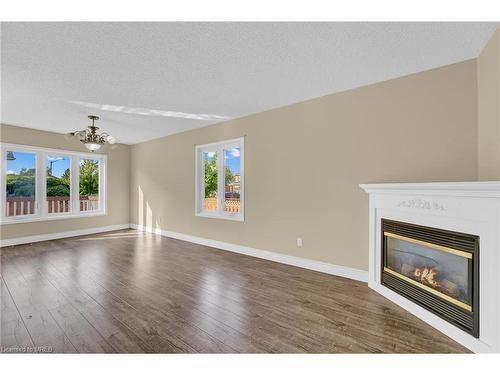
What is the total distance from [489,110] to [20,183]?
314 inches

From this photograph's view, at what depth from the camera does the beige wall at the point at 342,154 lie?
2.61 meters

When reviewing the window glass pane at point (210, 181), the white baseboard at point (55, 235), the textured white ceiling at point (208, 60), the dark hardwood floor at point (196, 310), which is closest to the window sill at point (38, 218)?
the white baseboard at point (55, 235)

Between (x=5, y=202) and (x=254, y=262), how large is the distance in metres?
5.42

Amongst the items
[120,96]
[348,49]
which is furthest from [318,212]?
[120,96]

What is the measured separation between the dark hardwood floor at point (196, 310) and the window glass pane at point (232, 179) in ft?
4.08

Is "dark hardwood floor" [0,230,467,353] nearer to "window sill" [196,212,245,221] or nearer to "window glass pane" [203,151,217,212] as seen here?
"window sill" [196,212,245,221]

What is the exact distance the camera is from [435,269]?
230 centimetres

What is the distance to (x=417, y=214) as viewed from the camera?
2.43 metres

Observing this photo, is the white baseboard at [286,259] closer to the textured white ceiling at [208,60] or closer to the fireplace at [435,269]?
the fireplace at [435,269]

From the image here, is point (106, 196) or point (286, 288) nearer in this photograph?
point (286, 288)

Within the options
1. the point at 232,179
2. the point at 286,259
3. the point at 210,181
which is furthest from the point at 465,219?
the point at 210,181

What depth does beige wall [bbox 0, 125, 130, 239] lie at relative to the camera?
5.09 m

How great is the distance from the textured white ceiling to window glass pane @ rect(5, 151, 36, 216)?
1.89 m

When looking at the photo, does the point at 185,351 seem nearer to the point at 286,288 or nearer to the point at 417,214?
the point at 286,288
